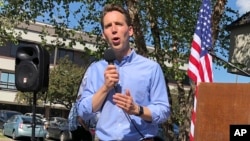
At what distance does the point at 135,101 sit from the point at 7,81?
1997 inches

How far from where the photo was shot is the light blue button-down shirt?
8.90 feet

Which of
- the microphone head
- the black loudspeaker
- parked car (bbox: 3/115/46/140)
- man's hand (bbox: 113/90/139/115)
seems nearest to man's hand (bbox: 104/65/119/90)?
man's hand (bbox: 113/90/139/115)

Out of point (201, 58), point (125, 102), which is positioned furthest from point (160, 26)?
point (125, 102)

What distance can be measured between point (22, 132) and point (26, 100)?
2123 cm

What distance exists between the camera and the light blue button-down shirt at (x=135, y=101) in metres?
2.71

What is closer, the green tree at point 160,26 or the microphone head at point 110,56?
the microphone head at point 110,56

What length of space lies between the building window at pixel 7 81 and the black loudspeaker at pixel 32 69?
4580cm

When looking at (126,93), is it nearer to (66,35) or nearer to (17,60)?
(17,60)

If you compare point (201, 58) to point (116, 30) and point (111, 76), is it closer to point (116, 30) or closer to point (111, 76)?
point (116, 30)

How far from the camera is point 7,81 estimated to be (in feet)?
170

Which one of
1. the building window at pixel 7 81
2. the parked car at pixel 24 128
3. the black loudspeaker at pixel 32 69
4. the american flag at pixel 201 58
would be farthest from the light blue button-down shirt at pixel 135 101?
the building window at pixel 7 81

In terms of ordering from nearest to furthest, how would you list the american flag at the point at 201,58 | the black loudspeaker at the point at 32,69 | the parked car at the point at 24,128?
the black loudspeaker at the point at 32,69
the american flag at the point at 201,58
the parked car at the point at 24,128

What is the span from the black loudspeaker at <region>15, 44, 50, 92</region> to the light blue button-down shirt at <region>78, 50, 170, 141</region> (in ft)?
11.3

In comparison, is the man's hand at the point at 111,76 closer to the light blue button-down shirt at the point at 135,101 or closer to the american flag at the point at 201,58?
the light blue button-down shirt at the point at 135,101
